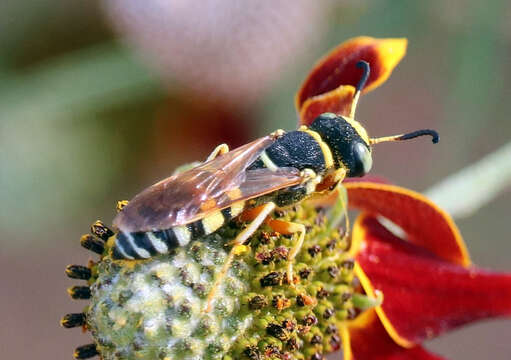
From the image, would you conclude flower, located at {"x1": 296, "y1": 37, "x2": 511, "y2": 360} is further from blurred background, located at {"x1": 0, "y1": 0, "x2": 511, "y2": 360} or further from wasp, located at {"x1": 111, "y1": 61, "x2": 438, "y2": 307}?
blurred background, located at {"x1": 0, "y1": 0, "x2": 511, "y2": 360}

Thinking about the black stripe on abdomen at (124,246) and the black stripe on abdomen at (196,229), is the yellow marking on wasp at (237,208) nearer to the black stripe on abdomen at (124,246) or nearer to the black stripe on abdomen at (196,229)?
the black stripe on abdomen at (196,229)

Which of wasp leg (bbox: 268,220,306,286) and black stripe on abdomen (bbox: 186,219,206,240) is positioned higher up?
black stripe on abdomen (bbox: 186,219,206,240)

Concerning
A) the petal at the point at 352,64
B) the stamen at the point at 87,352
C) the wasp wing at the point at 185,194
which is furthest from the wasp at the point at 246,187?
the stamen at the point at 87,352

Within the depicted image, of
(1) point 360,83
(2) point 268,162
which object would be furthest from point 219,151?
(1) point 360,83

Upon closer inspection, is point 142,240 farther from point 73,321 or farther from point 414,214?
point 414,214

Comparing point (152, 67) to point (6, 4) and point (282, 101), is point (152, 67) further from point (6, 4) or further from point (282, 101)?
point (6, 4)

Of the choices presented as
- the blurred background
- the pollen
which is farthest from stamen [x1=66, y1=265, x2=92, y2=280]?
the blurred background
